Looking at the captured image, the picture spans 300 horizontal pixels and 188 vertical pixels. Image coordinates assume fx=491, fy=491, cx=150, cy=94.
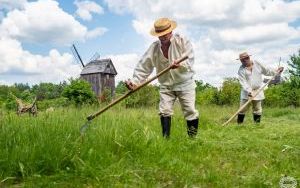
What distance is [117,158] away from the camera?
4859 millimetres


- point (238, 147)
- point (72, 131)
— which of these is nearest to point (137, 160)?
point (72, 131)

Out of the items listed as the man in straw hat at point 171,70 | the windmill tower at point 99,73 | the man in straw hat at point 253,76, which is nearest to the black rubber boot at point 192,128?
the man in straw hat at point 171,70

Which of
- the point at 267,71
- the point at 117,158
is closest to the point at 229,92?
the point at 267,71

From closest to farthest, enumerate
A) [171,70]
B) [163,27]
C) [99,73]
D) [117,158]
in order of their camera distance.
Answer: [117,158] → [163,27] → [171,70] → [99,73]

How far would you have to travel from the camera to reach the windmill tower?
50656mm

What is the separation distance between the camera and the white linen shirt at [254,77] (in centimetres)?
1080

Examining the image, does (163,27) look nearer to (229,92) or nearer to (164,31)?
(164,31)

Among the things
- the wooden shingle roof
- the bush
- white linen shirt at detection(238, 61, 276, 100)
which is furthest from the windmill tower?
white linen shirt at detection(238, 61, 276, 100)

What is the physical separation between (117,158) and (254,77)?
6.57m

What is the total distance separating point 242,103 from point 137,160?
21.8 ft

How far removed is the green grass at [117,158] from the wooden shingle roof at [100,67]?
1772 inches

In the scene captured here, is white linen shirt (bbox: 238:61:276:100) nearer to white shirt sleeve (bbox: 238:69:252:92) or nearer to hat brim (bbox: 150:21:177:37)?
white shirt sleeve (bbox: 238:69:252:92)

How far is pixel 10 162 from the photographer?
426 centimetres

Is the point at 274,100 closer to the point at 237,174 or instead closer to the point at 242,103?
the point at 242,103
